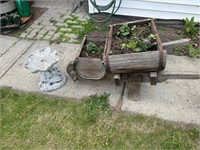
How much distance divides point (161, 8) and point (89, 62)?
5.95 feet

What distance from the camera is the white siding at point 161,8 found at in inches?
138

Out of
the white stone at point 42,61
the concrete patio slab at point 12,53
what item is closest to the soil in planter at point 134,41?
the white stone at point 42,61

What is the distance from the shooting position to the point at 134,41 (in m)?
2.45

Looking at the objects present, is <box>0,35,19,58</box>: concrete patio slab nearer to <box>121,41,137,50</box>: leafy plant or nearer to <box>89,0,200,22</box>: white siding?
<box>89,0,200,22</box>: white siding

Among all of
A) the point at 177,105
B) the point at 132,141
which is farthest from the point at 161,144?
the point at 177,105

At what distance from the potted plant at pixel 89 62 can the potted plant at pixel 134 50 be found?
0.16 metres

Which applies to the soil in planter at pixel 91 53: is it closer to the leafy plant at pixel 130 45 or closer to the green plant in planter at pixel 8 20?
the leafy plant at pixel 130 45

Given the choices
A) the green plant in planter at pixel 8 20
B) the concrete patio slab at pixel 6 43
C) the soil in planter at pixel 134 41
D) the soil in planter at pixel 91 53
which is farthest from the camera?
the green plant in planter at pixel 8 20

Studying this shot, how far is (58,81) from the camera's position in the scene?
2770mm

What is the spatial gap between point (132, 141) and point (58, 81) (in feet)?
3.63

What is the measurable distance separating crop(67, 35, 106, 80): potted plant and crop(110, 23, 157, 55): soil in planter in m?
0.15

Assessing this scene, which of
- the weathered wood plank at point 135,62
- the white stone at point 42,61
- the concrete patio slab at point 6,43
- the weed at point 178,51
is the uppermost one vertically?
the weathered wood plank at point 135,62

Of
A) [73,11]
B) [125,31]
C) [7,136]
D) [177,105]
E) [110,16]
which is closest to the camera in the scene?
[7,136]

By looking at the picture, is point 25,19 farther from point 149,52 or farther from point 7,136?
point 149,52
